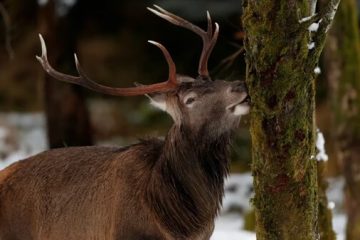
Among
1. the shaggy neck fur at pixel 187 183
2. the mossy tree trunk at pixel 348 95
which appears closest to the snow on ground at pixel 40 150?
the mossy tree trunk at pixel 348 95

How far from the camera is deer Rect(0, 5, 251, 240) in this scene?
502 centimetres

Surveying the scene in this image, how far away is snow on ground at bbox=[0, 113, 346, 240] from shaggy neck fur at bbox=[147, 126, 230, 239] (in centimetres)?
634

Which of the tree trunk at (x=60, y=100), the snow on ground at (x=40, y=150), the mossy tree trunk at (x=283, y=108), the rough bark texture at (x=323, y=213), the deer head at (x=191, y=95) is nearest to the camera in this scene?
the mossy tree trunk at (x=283, y=108)

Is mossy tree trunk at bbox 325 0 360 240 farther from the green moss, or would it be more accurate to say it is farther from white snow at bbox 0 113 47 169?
white snow at bbox 0 113 47 169

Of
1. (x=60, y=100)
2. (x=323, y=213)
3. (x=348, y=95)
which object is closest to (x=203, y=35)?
(x=323, y=213)

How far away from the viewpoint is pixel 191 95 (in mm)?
5047

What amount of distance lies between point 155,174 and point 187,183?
8.5 inches

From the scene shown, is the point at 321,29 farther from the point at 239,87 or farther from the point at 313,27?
the point at 239,87

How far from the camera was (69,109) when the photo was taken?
1058 cm

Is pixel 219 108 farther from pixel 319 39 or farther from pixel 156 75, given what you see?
pixel 156 75

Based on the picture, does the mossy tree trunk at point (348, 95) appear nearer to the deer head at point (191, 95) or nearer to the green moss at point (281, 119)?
the deer head at point (191, 95)

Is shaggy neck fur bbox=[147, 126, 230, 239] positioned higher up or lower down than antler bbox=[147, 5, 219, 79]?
lower down

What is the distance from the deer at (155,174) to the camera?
5016mm

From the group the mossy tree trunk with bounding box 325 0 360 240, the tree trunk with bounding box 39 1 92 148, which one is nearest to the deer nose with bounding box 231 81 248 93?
the mossy tree trunk with bounding box 325 0 360 240
